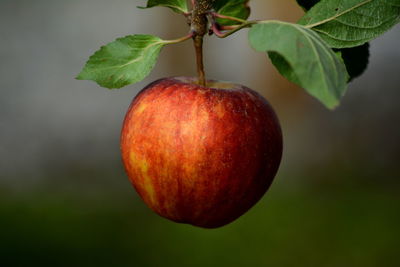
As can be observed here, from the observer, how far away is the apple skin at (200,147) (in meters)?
0.83

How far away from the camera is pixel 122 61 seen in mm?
831

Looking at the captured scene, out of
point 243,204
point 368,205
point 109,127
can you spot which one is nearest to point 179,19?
point 109,127

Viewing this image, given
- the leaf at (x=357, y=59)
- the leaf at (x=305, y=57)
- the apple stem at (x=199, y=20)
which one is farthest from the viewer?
the leaf at (x=357, y=59)

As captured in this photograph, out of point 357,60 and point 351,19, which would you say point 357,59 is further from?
point 351,19

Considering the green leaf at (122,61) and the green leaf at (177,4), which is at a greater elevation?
the green leaf at (177,4)

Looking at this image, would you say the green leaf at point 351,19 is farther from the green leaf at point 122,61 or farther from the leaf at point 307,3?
the green leaf at point 122,61

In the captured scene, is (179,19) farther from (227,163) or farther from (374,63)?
(227,163)

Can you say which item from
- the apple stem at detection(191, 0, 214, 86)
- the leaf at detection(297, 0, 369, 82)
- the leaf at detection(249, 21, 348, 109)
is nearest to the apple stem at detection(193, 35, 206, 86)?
the apple stem at detection(191, 0, 214, 86)

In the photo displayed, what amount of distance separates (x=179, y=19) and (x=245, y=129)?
3252 mm

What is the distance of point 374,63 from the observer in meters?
4.28

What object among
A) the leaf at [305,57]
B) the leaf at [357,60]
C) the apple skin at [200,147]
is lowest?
the apple skin at [200,147]

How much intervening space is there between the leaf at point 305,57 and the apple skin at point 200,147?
16 centimetres

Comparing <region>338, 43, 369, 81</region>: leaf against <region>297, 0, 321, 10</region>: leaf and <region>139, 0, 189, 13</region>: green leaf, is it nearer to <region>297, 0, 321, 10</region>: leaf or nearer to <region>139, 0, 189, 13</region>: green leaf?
<region>297, 0, 321, 10</region>: leaf

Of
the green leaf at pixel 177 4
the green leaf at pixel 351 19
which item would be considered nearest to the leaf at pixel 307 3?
the green leaf at pixel 351 19
